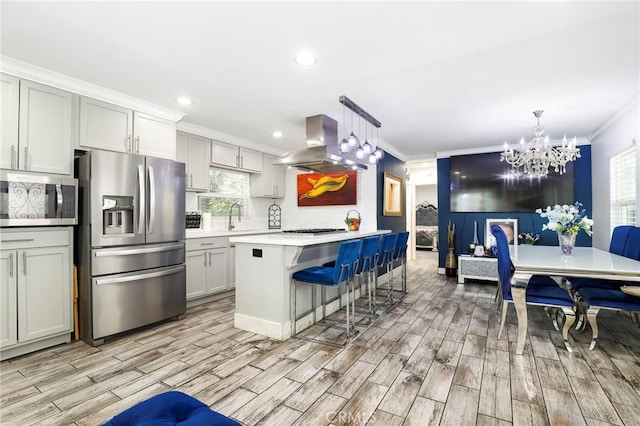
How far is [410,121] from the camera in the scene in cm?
405

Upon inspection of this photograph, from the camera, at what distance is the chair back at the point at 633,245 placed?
3.02 metres

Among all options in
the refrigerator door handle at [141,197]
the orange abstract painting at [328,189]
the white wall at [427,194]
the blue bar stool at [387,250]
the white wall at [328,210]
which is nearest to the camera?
the refrigerator door handle at [141,197]

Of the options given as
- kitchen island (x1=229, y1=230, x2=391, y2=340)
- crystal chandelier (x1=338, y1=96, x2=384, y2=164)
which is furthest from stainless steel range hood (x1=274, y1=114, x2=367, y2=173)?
kitchen island (x1=229, y1=230, x2=391, y2=340)

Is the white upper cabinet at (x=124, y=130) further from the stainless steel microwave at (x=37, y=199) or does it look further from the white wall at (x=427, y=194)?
the white wall at (x=427, y=194)

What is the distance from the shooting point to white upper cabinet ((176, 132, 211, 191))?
417 cm

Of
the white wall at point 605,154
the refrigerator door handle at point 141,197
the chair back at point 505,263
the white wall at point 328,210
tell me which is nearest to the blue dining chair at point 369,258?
the chair back at point 505,263

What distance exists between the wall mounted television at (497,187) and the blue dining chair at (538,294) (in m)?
2.90

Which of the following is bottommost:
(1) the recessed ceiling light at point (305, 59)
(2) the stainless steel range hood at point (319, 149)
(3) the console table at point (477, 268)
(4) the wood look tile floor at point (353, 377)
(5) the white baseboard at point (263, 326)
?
(4) the wood look tile floor at point (353, 377)

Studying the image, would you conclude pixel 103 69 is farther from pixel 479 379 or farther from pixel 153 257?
pixel 479 379

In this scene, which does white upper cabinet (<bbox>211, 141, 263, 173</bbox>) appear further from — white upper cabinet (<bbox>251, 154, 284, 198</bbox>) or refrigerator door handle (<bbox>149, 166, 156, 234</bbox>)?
refrigerator door handle (<bbox>149, 166, 156, 234</bbox>)

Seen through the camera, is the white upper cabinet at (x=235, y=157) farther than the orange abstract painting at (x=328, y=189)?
No

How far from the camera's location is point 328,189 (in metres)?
5.54

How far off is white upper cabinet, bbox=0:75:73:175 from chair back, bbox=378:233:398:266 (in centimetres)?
336

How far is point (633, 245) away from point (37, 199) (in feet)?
18.4
